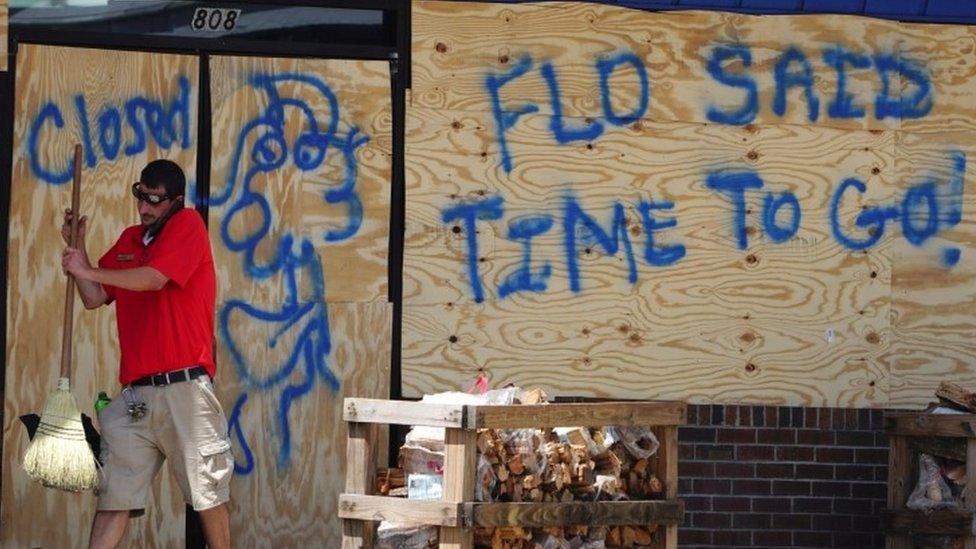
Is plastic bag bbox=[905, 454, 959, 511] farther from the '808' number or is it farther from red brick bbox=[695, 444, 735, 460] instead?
the '808' number

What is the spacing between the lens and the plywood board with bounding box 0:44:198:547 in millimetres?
9586

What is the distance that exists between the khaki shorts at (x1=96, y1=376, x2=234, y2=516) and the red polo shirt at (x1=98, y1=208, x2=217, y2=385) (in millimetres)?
112

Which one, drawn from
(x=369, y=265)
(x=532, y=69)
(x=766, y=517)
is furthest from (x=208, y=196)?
(x=766, y=517)

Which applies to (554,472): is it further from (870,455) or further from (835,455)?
(870,455)

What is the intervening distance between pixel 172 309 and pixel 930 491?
13.0 ft

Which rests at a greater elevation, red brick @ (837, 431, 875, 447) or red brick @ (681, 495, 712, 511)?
red brick @ (837, 431, 875, 447)

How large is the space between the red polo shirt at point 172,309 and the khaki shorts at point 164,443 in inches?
4.4

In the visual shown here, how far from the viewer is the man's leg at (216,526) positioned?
8.41 meters

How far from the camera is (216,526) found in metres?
8.45

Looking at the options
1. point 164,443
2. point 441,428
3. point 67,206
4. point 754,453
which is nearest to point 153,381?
point 164,443

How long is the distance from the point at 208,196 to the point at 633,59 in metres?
2.45

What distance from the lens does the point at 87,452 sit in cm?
817

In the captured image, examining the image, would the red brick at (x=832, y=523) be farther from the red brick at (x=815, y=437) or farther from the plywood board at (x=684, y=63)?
the plywood board at (x=684, y=63)

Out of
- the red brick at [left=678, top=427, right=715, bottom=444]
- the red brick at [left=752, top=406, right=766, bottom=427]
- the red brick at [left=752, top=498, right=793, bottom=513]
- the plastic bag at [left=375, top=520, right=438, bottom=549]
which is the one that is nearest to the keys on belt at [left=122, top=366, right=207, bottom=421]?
the plastic bag at [left=375, top=520, right=438, bottom=549]
